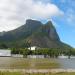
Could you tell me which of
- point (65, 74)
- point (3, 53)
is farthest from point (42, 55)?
point (65, 74)

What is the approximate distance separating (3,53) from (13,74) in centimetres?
17282

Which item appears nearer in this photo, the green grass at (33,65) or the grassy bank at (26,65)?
the grassy bank at (26,65)

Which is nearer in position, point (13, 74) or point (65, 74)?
point (13, 74)

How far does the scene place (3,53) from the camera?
200 m

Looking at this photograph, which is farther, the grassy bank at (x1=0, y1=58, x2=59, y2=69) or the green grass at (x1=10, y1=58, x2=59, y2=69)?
the green grass at (x1=10, y1=58, x2=59, y2=69)

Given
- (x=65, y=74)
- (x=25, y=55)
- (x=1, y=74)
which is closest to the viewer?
(x=1, y=74)

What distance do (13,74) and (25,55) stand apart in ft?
542

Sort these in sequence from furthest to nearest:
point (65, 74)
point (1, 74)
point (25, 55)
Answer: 1. point (25, 55)
2. point (65, 74)
3. point (1, 74)

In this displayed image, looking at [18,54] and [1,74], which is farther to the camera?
[18,54]

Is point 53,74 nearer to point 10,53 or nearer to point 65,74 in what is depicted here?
point 65,74

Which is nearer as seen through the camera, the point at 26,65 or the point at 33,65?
the point at 26,65

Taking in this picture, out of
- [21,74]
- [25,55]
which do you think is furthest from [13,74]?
[25,55]

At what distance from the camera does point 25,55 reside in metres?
194

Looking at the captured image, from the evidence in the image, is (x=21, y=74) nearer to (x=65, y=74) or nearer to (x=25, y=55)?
(x=65, y=74)
